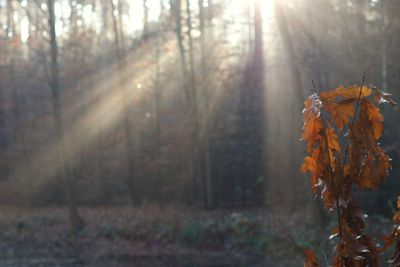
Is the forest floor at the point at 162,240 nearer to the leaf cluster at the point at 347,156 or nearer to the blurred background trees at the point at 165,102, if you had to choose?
the blurred background trees at the point at 165,102

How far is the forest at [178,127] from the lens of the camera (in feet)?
64.1

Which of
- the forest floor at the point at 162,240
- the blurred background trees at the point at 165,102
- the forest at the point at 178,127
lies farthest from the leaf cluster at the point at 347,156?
the blurred background trees at the point at 165,102

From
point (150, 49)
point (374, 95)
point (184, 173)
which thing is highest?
point (150, 49)

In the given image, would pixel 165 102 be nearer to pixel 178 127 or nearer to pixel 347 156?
pixel 178 127

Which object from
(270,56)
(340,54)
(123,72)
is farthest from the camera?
(123,72)

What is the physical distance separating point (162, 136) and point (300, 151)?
10.6 meters

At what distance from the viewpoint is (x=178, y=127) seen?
29.6 metres

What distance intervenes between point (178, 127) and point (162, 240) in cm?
884

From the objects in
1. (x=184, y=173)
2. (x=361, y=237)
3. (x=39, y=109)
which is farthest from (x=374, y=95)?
(x=39, y=109)

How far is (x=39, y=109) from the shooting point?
32.5m

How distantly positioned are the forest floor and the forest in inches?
2.7

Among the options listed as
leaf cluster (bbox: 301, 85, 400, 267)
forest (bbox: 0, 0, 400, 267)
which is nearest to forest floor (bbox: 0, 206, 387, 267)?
forest (bbox: 0, 0, 400, 267)

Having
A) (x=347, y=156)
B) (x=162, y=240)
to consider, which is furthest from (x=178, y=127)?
(x=347, y=156)

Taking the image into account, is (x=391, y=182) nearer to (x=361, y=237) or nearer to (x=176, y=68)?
(x=176, y=68)
